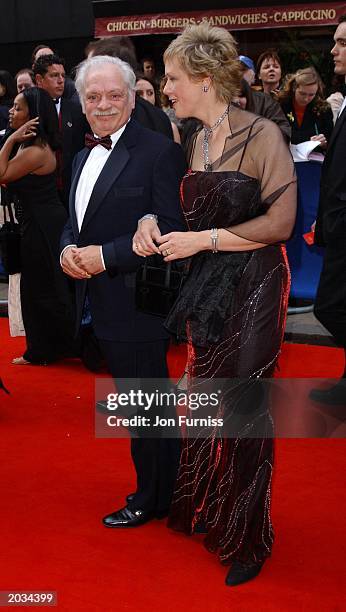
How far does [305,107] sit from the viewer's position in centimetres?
782

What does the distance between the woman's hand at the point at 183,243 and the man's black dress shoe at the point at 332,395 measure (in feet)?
7.99

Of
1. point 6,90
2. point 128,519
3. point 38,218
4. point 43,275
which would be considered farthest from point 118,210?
point 6,90

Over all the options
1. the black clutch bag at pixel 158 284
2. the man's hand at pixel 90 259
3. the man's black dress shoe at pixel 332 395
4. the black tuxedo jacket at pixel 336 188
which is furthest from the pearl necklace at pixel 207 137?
the man's black dress shoe at pixel 332 395

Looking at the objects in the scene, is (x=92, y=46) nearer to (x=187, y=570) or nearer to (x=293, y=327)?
(x=187, y=570)

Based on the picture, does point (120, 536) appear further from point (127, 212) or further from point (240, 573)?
point (127, 212)

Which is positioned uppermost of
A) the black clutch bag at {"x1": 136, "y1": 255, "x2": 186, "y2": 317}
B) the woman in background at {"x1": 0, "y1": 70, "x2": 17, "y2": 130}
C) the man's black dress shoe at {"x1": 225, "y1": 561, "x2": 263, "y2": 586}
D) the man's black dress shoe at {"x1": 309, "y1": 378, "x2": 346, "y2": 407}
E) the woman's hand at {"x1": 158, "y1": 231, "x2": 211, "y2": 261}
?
the woman in background at {"x1": 0, "y1": 70, "x2": 17, "y2": 130}

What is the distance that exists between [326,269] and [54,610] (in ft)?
8.44

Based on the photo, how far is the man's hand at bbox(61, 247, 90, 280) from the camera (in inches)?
136

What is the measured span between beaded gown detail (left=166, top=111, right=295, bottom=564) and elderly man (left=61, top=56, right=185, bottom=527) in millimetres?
214

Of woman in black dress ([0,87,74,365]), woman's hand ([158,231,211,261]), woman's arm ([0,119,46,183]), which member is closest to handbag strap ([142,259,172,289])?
woman's hand ([158,231,211,261])

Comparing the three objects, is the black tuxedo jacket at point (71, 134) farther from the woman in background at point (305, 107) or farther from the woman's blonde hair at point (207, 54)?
the woman in background at point (305, 107)

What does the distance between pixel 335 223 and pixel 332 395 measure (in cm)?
114

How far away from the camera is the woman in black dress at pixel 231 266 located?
10.0 feet

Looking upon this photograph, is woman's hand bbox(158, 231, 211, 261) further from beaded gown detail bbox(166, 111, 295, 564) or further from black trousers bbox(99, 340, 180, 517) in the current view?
black trousers bbox(99, 340, 180, 517)
